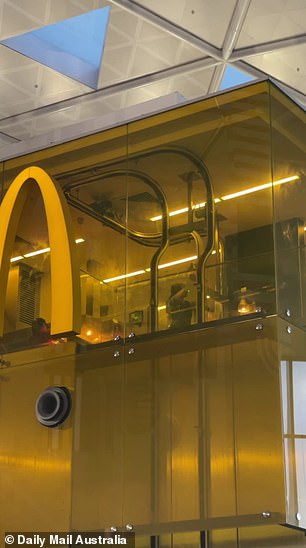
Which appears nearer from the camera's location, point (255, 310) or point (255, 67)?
point (255, 310)

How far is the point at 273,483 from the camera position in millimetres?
4230

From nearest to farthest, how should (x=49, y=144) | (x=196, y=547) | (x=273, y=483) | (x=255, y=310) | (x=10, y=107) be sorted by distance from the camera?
(x=273, y=483) < (x=255, y=310) < (x=196, y=547) < (x=49, y=144) < (x=10, y=107)

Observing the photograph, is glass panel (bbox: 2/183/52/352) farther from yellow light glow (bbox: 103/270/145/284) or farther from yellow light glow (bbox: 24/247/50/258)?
yellow light glow (bbox: 103/270/145/284)

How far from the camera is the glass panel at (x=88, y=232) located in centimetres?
Answer: 524

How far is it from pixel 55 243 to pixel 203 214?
104cm

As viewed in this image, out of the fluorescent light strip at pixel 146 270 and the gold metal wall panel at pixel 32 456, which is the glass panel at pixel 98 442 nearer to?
the gold metal wall panel at pixel 32 456

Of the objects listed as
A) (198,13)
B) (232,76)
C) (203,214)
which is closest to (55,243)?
(203,214)

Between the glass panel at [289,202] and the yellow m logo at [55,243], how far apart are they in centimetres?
134

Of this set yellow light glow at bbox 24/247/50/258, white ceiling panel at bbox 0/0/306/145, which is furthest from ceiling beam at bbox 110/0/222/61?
yellow light glow at bbox 24/247/50/258

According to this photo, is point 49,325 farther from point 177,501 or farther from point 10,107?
point 10,107

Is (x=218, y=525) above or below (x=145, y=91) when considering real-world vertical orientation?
below

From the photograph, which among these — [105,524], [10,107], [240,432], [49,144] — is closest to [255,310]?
[240,432]

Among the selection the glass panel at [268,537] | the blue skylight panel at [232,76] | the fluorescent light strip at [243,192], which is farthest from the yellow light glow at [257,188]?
the blue skylight panel at [232,76]

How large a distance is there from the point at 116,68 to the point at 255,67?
168 cm
